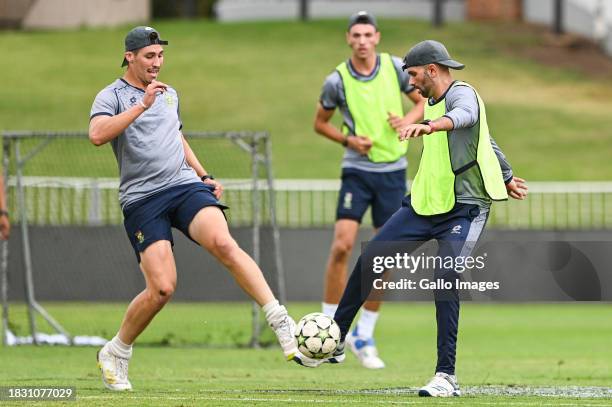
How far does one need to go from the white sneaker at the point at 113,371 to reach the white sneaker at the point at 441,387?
76.6 inches

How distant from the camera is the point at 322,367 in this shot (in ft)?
40.4

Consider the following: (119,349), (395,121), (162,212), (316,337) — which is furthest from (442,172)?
(395,121)

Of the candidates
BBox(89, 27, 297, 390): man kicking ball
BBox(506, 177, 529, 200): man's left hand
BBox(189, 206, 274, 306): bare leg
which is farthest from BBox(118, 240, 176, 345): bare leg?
BBox(506, 177, 529, 200): man's left hand

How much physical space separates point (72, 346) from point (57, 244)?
2814 millimetres

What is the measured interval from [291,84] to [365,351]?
110ft

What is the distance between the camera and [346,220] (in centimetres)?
1259

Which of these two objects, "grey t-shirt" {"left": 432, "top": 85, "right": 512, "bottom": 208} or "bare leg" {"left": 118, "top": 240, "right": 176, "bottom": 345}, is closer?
"grey t-shirt" {"left": 432, "top": 85, "right": 512, "bottom": 208}

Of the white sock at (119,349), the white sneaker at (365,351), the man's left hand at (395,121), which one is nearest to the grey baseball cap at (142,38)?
the white sock at (119,349)

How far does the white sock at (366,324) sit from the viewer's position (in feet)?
41.4

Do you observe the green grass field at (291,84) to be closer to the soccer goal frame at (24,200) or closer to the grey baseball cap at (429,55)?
the soccer goal frame at (24,200)

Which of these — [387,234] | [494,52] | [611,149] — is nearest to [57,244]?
[387,234]

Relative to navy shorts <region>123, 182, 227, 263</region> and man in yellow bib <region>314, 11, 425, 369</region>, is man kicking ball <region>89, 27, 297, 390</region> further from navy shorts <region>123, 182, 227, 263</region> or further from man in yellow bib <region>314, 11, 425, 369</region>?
man in yellow bib <region>314, 11, 425, 369</region>

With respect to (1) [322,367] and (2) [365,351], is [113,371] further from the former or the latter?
(2) [365,351]

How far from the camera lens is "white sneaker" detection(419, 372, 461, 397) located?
912 cm
